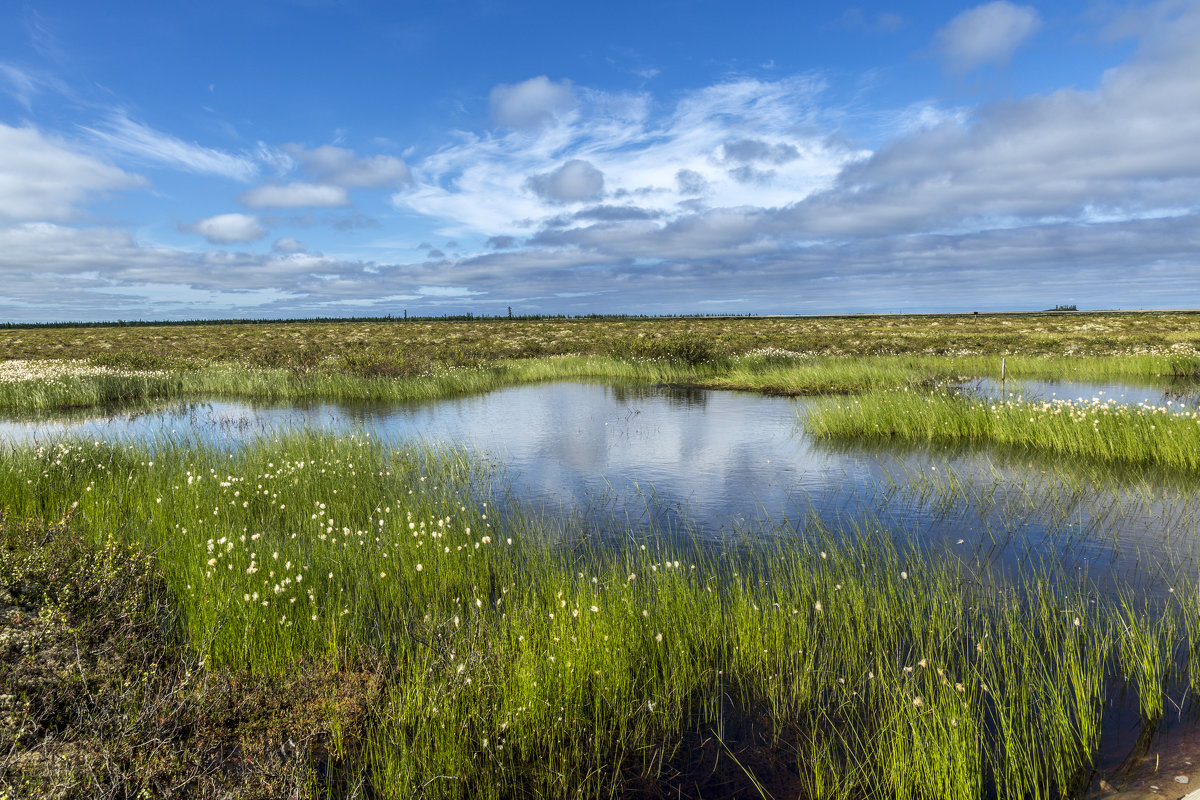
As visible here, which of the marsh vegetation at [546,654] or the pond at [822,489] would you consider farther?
the pond at [822,489]

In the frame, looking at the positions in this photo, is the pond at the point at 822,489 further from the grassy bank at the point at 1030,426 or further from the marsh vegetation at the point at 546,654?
the grassy bank at the point at 1030,426

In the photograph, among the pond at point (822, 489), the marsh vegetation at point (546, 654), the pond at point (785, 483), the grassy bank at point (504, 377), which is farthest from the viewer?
the grassy bank at point (504, 377)

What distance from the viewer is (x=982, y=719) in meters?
4.76

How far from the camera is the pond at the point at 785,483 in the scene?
8.70 meters

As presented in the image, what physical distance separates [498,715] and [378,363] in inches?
1179

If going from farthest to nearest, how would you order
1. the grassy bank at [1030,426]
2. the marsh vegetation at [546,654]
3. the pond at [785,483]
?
the grassy bank at [1030,426] → the pond at [785,483] → the marsh vegetation at [546,654]

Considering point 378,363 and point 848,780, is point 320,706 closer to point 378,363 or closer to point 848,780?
point 848,780

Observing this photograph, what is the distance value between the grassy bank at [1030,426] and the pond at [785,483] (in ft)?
3.38

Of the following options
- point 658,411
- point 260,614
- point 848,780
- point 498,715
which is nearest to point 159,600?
point 260,614

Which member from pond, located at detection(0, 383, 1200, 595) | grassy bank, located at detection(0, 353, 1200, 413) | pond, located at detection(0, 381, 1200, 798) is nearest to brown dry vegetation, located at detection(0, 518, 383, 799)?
pond, located at detection(0, 381, 1200, 798)

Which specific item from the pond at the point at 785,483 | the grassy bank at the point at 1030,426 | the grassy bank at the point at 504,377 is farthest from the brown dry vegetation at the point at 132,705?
the grassy bank at the point at 504,377

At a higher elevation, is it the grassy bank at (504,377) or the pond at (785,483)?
the grassy bank at (504,377)

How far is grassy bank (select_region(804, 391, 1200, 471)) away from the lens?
13320 millimetres

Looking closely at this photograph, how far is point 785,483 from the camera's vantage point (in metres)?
12.3
